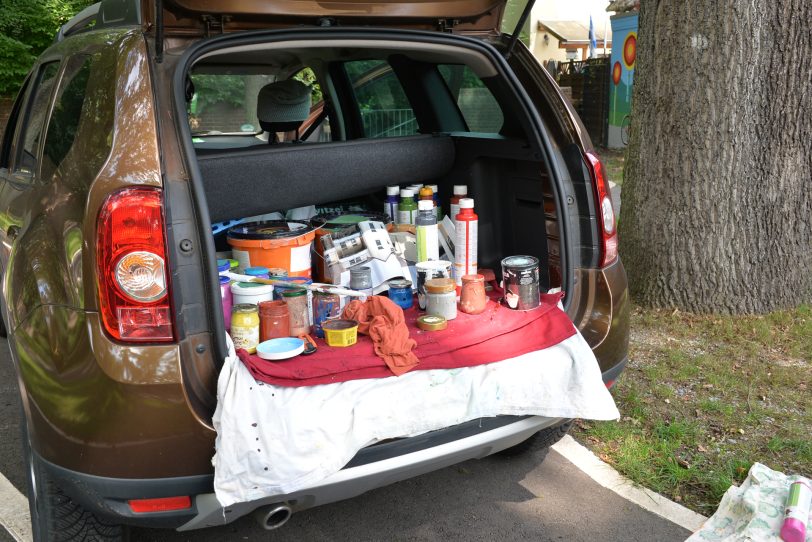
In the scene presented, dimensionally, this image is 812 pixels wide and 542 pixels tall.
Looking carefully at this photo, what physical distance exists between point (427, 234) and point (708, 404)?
5.36ft

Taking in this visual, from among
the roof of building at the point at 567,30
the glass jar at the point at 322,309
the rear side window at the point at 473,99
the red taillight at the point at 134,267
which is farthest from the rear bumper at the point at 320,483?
the roof of building at the point at 567,30

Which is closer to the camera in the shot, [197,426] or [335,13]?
[197,426]

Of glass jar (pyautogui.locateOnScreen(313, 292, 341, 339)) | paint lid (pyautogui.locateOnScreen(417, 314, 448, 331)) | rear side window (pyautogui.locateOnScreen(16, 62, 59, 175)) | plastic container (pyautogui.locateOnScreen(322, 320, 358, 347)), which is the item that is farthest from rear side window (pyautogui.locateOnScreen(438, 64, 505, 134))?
rear side window (pyautogui.locateOnScreen(16, 62, 59, 175))

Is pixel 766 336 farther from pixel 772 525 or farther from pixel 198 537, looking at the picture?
pixel 198 537

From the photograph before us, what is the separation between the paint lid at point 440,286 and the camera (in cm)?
286

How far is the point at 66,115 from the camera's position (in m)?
2.65

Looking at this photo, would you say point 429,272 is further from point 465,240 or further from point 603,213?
point 603,213

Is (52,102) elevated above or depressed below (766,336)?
above

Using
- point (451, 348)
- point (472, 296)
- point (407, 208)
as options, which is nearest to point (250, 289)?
point (451, 348)

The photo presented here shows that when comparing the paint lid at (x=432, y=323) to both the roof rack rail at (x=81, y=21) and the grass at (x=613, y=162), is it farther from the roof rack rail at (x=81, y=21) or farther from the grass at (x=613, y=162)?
the grass at (x=613, y=162)

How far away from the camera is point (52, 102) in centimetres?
291

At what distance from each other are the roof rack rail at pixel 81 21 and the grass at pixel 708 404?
9.11ft

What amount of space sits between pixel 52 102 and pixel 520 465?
2432 millimetres

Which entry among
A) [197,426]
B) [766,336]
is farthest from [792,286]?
[197,426]
